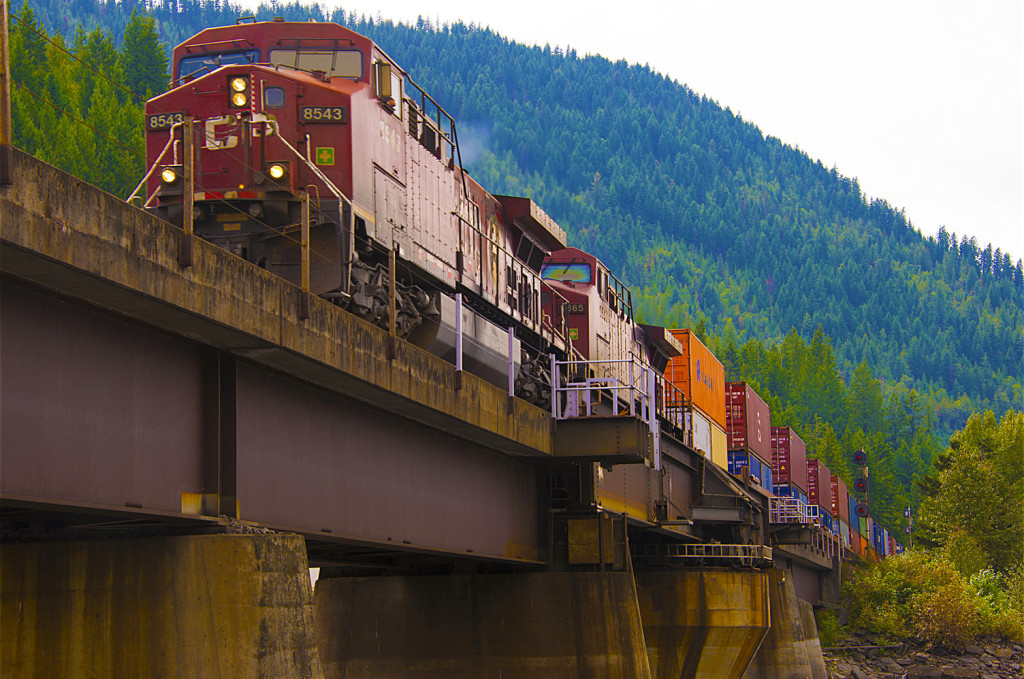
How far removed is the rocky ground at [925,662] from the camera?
52.8m

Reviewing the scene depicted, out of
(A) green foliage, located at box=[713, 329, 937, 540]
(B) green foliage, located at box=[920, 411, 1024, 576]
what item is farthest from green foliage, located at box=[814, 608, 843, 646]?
(A) green foliage, located at box=[713, 329, 937, 540]

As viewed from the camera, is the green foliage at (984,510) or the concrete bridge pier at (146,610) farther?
the green foliage at (984,510)

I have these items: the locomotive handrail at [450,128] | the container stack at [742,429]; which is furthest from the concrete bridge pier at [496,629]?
the container stack at [742,429]

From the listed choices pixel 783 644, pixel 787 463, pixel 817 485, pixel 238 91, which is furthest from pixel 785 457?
pixel 238 91

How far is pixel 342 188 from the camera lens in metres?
16.8

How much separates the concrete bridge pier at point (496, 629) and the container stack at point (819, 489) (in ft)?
153

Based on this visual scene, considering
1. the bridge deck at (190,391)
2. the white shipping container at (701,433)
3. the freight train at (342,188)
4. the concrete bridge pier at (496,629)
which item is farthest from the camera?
the white shipping container at (701,433)

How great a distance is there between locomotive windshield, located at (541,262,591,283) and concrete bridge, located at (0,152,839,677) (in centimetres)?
1029

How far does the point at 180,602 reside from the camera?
33.6 feet

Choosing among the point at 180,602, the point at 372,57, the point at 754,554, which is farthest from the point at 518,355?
the point at 754,554

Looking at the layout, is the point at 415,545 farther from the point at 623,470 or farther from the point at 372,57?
the point at 623,470

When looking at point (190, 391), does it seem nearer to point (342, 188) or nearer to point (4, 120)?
point (4, 120)

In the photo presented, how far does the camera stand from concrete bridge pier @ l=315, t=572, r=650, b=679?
20.9 meters

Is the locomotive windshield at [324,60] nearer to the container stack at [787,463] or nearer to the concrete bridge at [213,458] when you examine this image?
the concrete bridge at [213,458]
